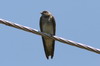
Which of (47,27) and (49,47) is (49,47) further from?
(47,27)

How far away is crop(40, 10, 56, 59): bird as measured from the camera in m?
9.06

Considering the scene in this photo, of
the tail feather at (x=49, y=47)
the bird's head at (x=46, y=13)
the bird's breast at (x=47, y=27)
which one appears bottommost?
the tail feather at (x=49, y=47)

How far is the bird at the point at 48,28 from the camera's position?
9.06m

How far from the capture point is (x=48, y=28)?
9477 millimetres

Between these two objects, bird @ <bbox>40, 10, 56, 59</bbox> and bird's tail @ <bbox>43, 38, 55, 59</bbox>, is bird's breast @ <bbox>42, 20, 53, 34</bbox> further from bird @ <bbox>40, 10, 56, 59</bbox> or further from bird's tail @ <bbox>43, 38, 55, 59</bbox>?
bird's tail @ <bbox>43, 38, 55, 59</bbox>

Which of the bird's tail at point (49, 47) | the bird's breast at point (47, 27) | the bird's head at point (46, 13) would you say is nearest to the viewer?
the bird's tail at point (49, 47)

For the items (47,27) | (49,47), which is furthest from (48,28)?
(49,47)

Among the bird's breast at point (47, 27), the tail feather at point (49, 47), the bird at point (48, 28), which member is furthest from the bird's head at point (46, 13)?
the tail feather at point (49, 47)

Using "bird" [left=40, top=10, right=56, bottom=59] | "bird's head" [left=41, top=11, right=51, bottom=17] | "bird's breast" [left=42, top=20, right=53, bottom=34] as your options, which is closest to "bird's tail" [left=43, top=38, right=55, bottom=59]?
"bird" [left=40, top=10, right=56, bottom=59]

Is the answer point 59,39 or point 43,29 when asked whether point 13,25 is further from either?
point 43,29

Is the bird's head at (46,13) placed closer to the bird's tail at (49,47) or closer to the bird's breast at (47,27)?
the bird's breast at (47,27)

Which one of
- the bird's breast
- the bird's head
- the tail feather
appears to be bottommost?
the tail feather

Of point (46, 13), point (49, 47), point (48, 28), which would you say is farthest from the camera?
point (46, 13)

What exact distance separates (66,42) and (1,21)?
3.31 ft
